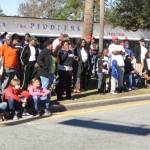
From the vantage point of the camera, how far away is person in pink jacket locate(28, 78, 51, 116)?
1244 centimetres

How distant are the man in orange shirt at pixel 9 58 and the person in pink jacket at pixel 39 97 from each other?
866 mm

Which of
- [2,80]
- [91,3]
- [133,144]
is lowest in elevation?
[133,144]

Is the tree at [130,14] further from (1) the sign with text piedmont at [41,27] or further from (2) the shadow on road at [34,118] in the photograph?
(2) the shadow on road at [34,118]

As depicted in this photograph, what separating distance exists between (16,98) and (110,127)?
2.13 m

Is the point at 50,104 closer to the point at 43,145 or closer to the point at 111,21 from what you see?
the point at 43,145

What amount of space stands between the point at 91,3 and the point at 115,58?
15.0ft

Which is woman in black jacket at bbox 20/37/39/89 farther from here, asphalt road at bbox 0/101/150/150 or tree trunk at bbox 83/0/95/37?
tree trunk at bbox 83/0/95/37

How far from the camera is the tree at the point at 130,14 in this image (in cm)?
3269

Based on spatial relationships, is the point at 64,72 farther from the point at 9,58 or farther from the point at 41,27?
the point at 41,27

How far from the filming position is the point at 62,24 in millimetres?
39062

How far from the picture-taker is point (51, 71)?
13.7m

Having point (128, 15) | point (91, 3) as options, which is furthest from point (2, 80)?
point (128, 15)

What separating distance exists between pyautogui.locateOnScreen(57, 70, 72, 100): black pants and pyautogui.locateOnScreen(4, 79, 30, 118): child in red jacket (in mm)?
2351

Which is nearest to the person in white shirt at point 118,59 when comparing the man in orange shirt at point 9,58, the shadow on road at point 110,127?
the man in orange shirt at point 9,58
